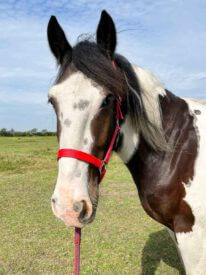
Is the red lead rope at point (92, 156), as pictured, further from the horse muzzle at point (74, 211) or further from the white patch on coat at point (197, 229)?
the white patch on coat at point (197, 229)

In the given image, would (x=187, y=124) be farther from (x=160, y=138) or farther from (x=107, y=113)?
(x=107, y=113)

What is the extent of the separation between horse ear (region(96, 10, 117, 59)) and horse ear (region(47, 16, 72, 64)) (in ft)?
0.78

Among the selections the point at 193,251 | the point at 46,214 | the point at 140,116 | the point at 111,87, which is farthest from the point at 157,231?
the point at 111,87

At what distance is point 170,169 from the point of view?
2.32 metres

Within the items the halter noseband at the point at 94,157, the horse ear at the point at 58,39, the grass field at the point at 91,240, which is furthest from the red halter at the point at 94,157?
the grass field at the point at 91,240

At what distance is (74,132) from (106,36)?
2.37ft

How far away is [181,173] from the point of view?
2.29 metres

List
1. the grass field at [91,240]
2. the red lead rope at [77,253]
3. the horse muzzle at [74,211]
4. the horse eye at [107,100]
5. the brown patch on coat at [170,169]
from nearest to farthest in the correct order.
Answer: the horse muzzle at [74,211] < the horse eye at [107,100] < the red lead rope at [77,253] < the brown patch on coat at [170,169] < the grass field at [91,240]

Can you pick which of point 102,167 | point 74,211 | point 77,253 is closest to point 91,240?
point 77,253

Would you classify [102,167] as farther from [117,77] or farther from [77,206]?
[117,77]

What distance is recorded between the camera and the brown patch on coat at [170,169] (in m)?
2.26

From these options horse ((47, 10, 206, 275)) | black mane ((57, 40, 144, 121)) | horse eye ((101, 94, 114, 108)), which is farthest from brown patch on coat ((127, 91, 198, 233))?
horse eye ((101, 94, 114, 108))

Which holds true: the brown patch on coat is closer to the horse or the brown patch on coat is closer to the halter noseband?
the horse

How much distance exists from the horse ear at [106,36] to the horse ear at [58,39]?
0.24 metres
